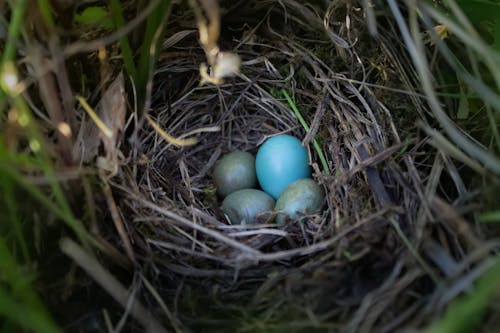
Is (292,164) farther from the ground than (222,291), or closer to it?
farther from the ground

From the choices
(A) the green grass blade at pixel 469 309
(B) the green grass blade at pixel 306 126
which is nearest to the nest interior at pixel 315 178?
(B) the green grass blade at pixel 306 126

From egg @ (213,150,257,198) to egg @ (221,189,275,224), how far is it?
0.07 metres

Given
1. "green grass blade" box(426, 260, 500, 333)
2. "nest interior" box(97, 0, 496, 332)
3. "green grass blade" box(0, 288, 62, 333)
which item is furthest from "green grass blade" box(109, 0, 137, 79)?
"green grass blade" box(426, 260, 500, 333)

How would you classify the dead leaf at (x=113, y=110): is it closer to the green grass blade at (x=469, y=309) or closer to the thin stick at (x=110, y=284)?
the thin stick at (x=110, y=284)

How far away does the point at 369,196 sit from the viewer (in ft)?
4.43

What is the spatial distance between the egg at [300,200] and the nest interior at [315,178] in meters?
0.03

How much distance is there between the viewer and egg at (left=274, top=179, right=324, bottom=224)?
57.5 inches

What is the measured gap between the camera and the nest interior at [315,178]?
104cm

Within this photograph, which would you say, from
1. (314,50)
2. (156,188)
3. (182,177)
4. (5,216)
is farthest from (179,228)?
(314,50)

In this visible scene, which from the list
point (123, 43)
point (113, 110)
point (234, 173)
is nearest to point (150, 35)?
point (123, 43)

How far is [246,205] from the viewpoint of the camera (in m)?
1.53

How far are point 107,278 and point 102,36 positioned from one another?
68 centimetres

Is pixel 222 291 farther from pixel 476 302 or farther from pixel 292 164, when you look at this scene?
pixel 476 302

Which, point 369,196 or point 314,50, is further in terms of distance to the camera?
point 314,50
